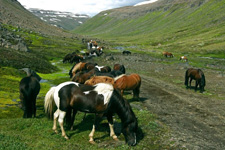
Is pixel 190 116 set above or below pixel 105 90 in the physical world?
below

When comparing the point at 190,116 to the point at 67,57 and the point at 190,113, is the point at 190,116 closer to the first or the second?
the point at 190,113

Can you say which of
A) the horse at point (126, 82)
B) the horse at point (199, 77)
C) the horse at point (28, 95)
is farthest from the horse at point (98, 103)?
the horse at point (199, 77)

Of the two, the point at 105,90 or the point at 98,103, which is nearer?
the point at 98,103

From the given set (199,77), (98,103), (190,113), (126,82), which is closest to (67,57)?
(199,77)

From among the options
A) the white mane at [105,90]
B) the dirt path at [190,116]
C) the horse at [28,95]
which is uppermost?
the white mane at [105,90]

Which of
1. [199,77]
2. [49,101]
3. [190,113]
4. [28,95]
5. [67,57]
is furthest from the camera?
[67,57]

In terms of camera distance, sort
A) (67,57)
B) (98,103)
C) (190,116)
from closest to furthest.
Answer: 1. (98,103)
2. (190,116)
3. (67,57)

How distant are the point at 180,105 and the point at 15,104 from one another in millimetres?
15674

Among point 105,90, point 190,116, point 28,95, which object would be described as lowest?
point 190,116

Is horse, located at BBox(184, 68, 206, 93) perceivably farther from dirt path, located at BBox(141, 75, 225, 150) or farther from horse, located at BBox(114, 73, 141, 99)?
horse, located at BBox(114, 73, 141, 99)

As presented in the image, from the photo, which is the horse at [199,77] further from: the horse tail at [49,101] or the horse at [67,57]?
the horse at [67,57]

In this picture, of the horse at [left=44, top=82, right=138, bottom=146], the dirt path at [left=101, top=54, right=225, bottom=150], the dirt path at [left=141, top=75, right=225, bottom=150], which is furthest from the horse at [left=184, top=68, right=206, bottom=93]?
the horse at [left=44, top=82, right=138, bottom=146]

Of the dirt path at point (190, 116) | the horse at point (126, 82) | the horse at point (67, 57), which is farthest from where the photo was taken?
the horse at point (67, 57)

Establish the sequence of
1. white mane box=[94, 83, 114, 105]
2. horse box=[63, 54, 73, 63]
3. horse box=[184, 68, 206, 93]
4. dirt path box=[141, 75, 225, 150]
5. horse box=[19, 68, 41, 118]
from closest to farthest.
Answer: white mane box=[94, 83, 114, 105], dirt path box=[141, 75, 225, 150], horse box=[19, 68, 41, 118], horse box=[184, 68, 206, 93], horse box=[63, 54, 73, 63]
